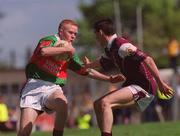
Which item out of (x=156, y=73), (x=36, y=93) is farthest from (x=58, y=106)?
(x=156, y=73)

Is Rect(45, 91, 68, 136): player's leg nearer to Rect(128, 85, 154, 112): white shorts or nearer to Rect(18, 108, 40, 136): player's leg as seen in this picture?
Rect(18, 108, 40, 136): player's leg

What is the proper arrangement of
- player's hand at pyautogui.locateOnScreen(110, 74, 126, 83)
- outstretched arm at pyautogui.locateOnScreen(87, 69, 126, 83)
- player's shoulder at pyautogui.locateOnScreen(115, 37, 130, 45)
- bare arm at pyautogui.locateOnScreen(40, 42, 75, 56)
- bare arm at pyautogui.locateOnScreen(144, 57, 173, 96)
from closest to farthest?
bare arm at pyautogui.locateOnScreen(40, 42, 75, 56), bare arm at pyautogui.locateOnScreen(144, 57, 173, 96), player's shoulder at pyautogui.locateOnScreen(115, 37, 130, 45), player's hand at pyautogui.locateOnScreen(110, 74, 126, 83), outstretched arm at pyautogui.locateOnScreen(87, 69, 126, 83)

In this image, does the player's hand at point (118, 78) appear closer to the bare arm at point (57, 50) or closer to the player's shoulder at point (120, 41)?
the player's shoulder at point (120, 41)

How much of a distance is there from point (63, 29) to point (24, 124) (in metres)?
1.43

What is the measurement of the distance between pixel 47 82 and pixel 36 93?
0.23 metres

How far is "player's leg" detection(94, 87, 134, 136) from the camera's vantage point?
32.5ft

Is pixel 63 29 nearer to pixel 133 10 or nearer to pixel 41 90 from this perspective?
pixel 41 90

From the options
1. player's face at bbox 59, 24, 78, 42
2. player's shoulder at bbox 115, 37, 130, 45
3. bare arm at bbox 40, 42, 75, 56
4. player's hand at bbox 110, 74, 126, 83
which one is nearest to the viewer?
bare arm at bbox 40, 42, 75, 56

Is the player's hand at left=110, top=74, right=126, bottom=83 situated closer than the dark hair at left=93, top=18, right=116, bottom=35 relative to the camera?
No

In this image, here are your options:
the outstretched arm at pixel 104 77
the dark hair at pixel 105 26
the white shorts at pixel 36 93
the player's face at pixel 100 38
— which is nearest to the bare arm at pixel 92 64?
the outstretched arm at pixel 104 77

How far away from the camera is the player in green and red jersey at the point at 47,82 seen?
994cm

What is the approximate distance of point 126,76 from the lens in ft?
33.5

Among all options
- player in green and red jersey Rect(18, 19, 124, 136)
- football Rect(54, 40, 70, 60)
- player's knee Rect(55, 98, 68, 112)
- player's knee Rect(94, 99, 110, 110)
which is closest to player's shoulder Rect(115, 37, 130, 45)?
player in green and red jersey Rect(18, 19, 124, 136)

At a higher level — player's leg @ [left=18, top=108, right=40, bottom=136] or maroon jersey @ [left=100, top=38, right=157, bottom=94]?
maroon jersey @ [left=100, top=38, right=157, bottom=94]
